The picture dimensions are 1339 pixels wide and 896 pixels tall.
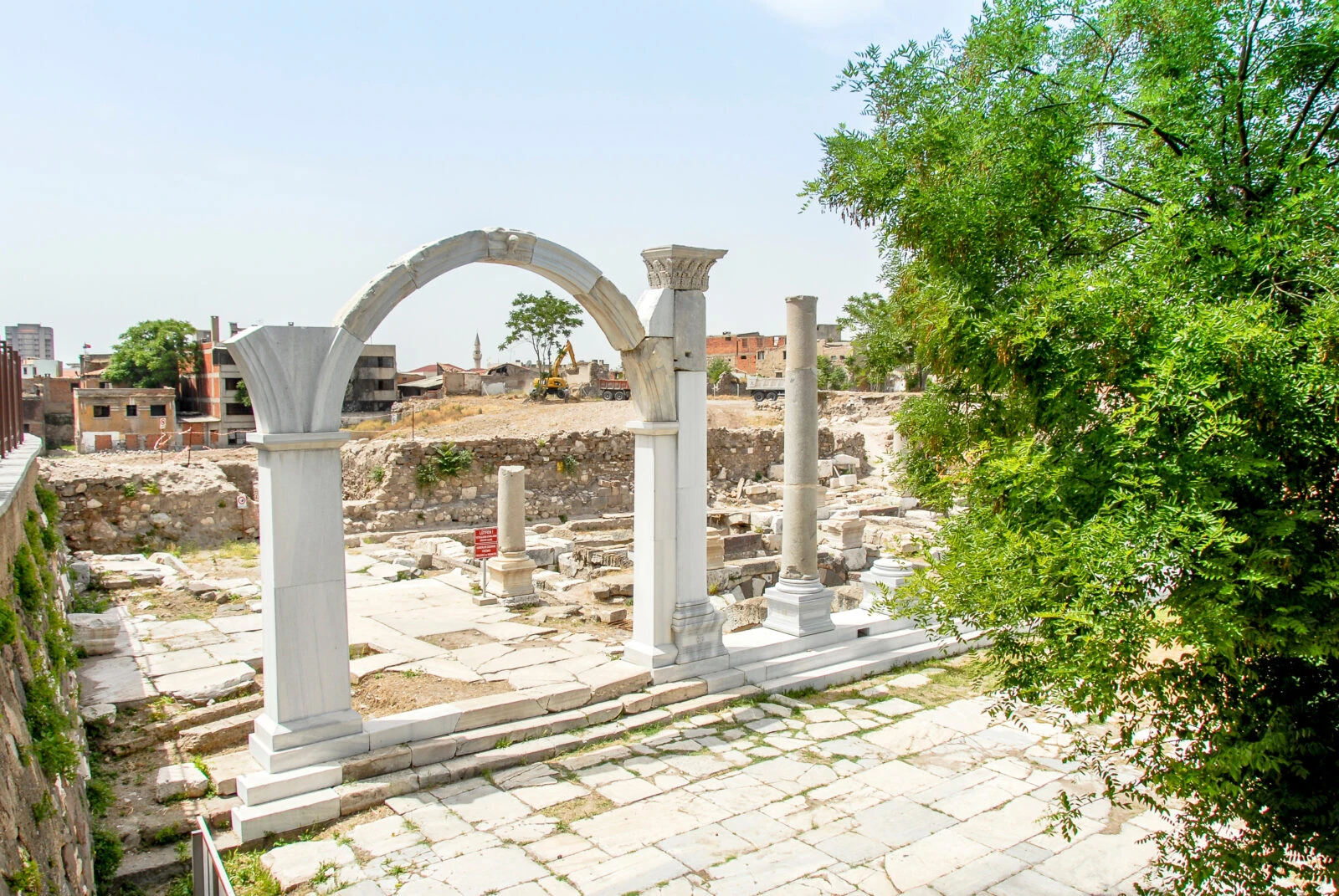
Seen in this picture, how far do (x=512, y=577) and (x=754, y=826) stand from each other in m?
6.70

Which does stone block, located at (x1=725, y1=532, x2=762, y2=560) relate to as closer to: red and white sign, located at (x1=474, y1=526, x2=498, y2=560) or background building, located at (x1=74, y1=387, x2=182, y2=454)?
red and white sign, located at (x1=474, y1=526, x2=498, y2=560)

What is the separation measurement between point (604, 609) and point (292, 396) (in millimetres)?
5640

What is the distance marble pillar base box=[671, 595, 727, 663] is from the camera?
768 centimetres

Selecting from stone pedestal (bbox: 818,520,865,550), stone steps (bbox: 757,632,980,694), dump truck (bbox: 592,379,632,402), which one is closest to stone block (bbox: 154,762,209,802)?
stone steps (bbox: 757,632,980,694)

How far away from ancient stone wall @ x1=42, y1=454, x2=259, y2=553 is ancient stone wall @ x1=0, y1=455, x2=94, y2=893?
9.42 m

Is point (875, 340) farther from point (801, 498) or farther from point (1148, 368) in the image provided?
point (1148, 368)

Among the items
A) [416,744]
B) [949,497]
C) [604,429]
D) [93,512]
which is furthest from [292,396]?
[604,429]

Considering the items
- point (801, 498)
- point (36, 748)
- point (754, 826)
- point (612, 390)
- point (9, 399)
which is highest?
point (612, 390)

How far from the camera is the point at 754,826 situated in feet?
18.6

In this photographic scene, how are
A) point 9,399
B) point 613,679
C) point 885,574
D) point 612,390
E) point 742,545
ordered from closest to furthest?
point 613,679 < point 9,399 < point 885,574 < point 742,545 < point 612,390

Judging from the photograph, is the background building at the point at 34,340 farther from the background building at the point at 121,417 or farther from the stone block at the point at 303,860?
the stone block at the point at 303,860

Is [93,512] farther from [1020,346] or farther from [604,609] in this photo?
[1020,346]

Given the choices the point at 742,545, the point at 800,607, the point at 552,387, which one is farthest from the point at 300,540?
the point at 552,387

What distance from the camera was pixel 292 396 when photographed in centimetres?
578
